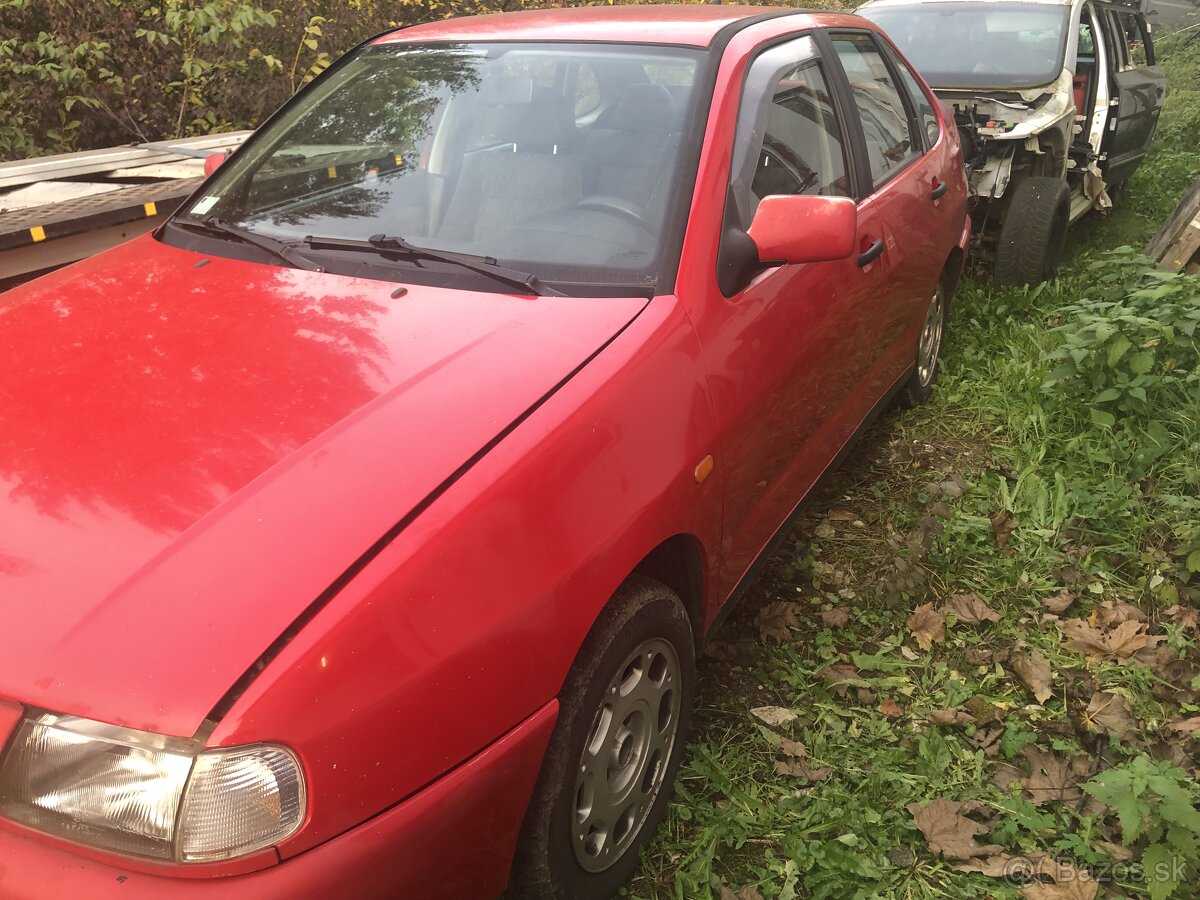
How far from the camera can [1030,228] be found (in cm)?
521

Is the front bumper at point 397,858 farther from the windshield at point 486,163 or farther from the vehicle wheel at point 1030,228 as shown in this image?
the vehicle wheel at point 1030,228

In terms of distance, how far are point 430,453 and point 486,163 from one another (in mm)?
1117

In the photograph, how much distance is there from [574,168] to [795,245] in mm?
587

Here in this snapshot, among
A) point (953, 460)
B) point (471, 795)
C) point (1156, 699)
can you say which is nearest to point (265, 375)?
point (471, 795)

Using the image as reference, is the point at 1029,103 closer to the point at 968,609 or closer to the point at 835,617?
the point at 968,609

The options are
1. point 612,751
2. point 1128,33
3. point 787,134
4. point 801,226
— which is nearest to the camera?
point 612,751

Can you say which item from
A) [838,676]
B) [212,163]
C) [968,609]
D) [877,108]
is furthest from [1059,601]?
[212,163]

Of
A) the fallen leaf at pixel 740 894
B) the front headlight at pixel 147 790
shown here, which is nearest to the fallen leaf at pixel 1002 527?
the fallen leaf at pixel 740 894

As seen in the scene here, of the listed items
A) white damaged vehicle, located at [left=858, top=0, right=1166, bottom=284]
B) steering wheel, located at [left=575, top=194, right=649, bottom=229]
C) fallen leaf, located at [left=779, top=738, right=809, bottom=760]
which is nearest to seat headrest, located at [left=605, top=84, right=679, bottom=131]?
steering wheel, located at [left=575, top=194, right=649, bottom=229]

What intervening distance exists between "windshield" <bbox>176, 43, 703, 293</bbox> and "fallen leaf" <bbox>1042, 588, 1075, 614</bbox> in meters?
1.81

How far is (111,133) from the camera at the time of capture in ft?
22.9

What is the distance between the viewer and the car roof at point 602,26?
2.63 m

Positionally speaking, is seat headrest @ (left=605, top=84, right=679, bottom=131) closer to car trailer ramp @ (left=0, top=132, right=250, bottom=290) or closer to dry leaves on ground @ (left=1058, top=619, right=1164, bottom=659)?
dry leaves on ground @ (left=1058, top=619, right=1164, bottom=659)

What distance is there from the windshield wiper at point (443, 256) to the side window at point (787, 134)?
575 mm
